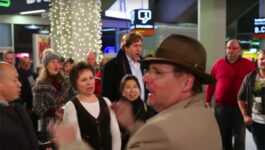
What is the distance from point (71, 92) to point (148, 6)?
13977 millimetres

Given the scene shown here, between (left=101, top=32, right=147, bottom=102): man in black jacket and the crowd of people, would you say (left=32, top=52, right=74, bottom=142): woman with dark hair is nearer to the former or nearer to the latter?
the crowd of people

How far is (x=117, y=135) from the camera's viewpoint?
9.45 ft

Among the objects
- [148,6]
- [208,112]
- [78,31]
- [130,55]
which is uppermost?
[148,6]

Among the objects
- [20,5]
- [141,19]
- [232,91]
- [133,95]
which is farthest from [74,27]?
[133,95]

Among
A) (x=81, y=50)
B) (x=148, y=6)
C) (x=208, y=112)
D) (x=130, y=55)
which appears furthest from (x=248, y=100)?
(x=148, y=6)

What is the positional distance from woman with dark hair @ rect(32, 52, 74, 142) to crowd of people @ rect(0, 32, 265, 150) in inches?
0.5

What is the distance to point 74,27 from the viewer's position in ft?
30.2

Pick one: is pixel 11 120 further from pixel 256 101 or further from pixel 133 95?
pixel 256 101

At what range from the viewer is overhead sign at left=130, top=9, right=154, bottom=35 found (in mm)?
11969

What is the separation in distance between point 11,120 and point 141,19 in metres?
9.96

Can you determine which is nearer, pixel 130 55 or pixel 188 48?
pixel 188 48

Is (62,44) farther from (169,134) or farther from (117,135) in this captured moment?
(169,134)

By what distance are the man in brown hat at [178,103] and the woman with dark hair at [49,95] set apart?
239 centimetres

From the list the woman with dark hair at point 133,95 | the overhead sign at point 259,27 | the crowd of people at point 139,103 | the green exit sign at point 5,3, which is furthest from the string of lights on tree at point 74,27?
the overhead sign at point 259,27
